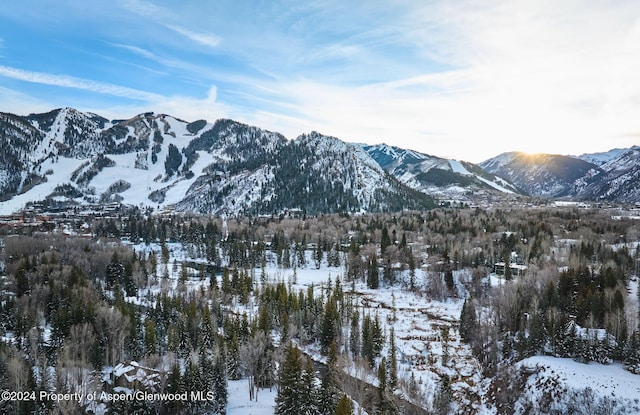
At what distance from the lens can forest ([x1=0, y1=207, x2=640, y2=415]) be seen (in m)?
56.8

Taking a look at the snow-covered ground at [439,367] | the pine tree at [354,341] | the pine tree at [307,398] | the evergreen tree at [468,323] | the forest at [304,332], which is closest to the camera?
the pine tree at [307,398]

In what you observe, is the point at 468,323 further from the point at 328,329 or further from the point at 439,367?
the point at 328,329

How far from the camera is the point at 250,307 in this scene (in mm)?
110250

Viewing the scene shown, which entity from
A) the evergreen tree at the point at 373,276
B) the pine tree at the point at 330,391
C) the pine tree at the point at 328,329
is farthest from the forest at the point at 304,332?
the evergreen tree at the point at 373,276

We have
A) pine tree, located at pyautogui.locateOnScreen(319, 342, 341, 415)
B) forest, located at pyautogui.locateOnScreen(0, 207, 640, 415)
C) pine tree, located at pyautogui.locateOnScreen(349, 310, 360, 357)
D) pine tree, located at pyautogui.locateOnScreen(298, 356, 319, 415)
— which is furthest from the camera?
pine tree, located at pyautogui.locateOnScreen(349, 310, 360, 357)

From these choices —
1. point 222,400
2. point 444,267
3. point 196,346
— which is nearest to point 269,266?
point 444,267

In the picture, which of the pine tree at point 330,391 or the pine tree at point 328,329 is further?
the pine tree at point 328,329

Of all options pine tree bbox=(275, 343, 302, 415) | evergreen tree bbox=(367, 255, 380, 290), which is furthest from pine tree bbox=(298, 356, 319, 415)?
evergreen tree bbox=(367, 255, 380, 290)

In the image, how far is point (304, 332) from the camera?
88.9m

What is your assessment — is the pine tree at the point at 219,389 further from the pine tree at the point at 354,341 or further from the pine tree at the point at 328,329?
the pine tree at the point at 354,341

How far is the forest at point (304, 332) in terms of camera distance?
56.8 m

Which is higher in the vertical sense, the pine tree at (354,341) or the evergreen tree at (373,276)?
the evergreen tree at (373,276)

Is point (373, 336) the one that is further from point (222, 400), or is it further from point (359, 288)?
point (359, 288)

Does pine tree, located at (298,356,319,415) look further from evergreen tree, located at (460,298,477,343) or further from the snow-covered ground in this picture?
evergreen tree, located at (460,298,477,343)
